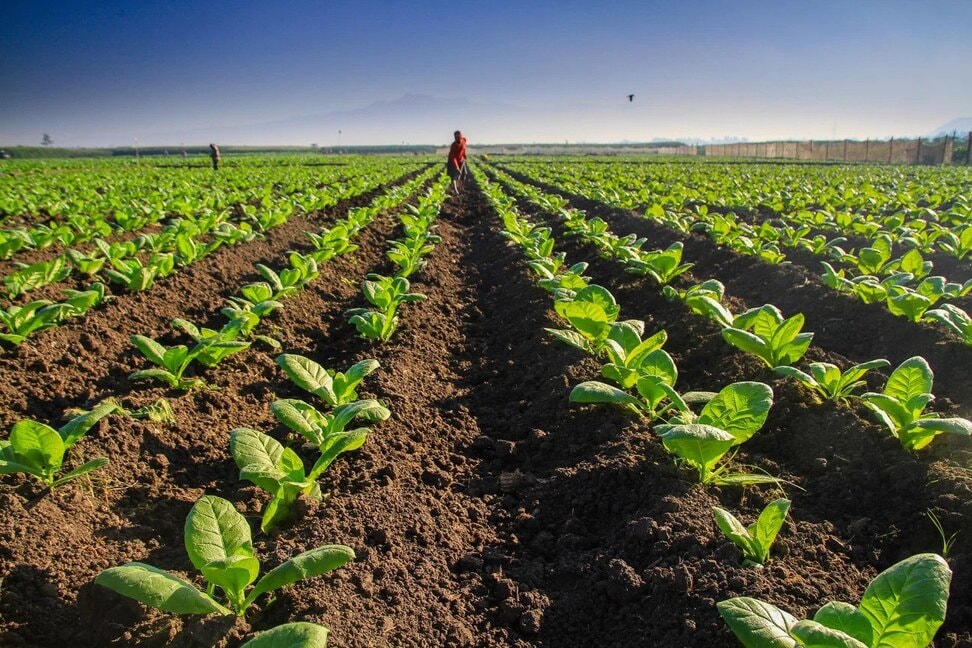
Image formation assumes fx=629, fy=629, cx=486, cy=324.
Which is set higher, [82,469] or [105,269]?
[105,269]

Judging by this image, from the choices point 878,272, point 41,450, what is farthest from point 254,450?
point 878,272

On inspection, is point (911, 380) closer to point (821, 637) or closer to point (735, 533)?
point (735, 533)

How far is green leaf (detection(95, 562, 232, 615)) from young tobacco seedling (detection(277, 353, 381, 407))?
1524 mm

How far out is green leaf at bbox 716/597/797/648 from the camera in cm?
156

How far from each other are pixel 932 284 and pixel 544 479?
381 cm

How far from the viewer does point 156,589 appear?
1.74 m

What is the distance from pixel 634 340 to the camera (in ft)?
11.7

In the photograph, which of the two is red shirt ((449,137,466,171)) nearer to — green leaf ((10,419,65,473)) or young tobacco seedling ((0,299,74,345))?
young tobacco seedling ((0,299,74,345))

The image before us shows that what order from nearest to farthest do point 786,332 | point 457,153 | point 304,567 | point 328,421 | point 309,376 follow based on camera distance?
point 304,567, point 328,421, point 309,376, point 786,332, point 457,153

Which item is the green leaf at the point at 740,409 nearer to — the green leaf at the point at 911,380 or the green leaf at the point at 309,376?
the green leaf at the point at 911,380

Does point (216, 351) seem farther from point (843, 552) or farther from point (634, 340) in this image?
point (843, 552)

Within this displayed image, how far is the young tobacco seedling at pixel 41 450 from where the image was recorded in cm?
247

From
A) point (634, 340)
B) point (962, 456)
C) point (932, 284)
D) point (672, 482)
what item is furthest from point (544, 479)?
point (932, 284)

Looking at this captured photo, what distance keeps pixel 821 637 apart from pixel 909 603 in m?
0.29
